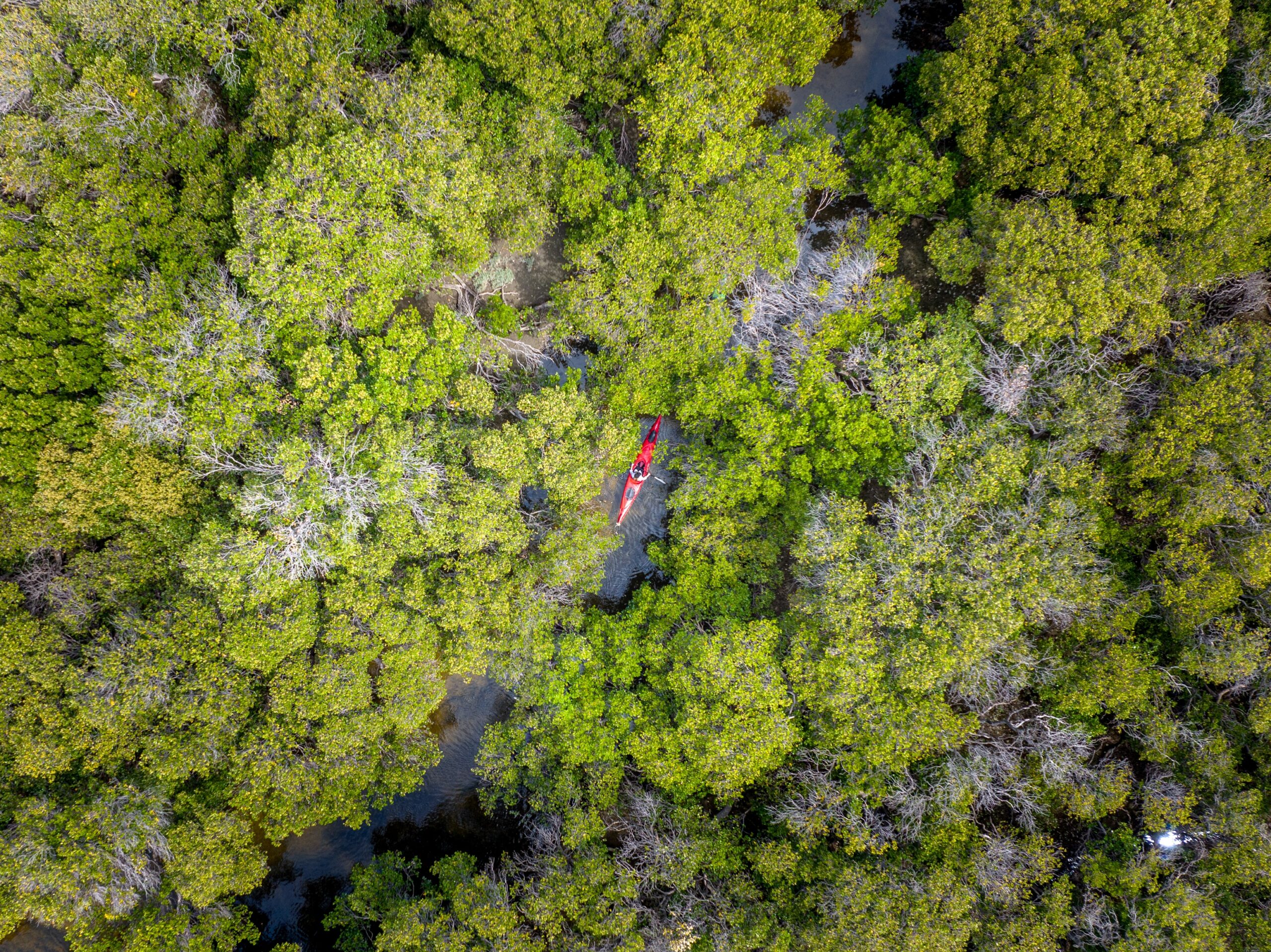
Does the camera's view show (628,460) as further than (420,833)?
No

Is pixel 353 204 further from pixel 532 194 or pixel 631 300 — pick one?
pixel 631 300

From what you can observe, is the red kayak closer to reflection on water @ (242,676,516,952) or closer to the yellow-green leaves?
the yellow-green leaves

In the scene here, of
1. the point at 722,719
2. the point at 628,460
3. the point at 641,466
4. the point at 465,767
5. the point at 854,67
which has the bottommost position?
the point at 465,767

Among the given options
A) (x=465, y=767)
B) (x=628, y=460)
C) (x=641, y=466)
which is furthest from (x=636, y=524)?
(x=465, y=767)

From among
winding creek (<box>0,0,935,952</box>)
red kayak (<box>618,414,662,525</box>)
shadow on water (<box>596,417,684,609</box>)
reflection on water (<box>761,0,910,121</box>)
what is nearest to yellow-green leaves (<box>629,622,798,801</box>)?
shadow on water (<box>596,417,684,609</box>)

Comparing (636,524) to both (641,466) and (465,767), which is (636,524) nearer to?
(641,466)

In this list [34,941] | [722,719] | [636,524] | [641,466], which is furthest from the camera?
[636,524]

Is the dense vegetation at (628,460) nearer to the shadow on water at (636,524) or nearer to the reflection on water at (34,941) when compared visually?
the shadow on water at (636,524)
